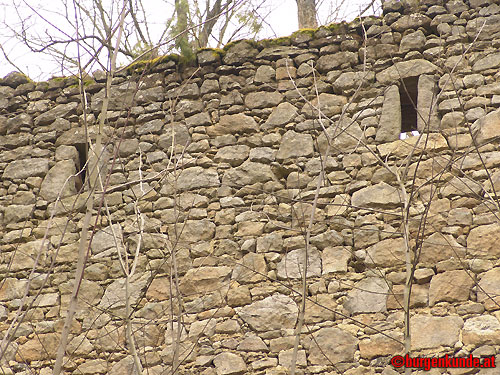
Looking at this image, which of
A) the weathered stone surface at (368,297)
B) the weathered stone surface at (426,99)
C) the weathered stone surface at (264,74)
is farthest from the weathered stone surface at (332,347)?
the weathered stone surface at (264,74)

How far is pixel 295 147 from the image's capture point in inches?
179

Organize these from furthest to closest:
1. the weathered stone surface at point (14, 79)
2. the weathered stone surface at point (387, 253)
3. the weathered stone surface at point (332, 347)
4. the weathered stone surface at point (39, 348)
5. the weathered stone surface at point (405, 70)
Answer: the weathered stone surface at point (14, 79), the weathered stone surface at point (405, 70), the weathered stone surface at point (39, 348), the weathered stone surface at point (387, 253), the weathered stone surface at point (332, 347)

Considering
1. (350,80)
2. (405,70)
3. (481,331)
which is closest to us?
(481,331)

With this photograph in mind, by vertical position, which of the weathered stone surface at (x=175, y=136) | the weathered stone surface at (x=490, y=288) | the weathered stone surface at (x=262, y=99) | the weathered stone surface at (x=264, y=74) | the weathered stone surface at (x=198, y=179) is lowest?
the weathered stone surface at (x=490, y=288)

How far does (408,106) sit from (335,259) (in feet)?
4.13

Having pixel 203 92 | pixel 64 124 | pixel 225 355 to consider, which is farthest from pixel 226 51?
pixel 225 355

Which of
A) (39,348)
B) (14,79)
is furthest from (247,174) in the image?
(14,79)

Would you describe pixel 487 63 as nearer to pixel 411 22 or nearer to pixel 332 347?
pixel 411 22

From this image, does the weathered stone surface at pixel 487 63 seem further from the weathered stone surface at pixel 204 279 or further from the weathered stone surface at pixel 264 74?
the weathered stone surface at pixel 204 279

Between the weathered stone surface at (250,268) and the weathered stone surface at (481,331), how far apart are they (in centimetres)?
120

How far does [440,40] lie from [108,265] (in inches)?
103

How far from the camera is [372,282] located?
13.1ft

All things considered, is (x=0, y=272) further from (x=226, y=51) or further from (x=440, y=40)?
(x=440, y=40)

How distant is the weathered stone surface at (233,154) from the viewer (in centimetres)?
462
